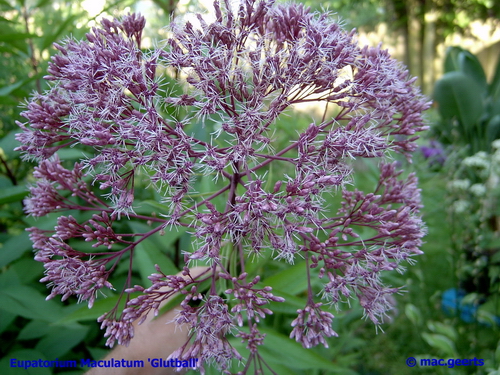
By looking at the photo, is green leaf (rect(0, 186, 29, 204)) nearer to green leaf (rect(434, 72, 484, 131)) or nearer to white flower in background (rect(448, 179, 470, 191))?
white flower in background (rect(448, 179, 470, 191))

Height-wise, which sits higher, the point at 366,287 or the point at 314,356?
the point at 366,287

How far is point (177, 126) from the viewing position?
36.9 inches

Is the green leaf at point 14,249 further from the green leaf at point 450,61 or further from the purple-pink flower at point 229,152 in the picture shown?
the green leaf at point 450,61

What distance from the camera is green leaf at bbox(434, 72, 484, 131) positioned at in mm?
3119

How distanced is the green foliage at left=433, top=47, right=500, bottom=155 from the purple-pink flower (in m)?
2.42

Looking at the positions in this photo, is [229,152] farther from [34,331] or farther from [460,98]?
[460,98]

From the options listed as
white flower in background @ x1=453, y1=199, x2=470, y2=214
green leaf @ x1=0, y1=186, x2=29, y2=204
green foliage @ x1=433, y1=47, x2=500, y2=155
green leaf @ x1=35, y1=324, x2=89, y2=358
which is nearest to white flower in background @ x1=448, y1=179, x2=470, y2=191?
white flower in background @ x1=453, y1=199, x2=470, y2=214

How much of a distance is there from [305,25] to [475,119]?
2991mm

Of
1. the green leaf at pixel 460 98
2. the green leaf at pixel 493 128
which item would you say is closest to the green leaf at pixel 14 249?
the green leaf at pixel 460 98

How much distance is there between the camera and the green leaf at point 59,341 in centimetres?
129

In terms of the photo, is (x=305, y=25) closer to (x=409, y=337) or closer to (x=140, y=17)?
(x=140, y=17)

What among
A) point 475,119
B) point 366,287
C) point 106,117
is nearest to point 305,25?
point 106,117

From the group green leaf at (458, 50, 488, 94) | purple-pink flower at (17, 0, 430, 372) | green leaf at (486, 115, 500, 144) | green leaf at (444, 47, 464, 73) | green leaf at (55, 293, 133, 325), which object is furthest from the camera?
green leaf at (444, 47, 464, 73)

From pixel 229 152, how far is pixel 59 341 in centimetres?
105
